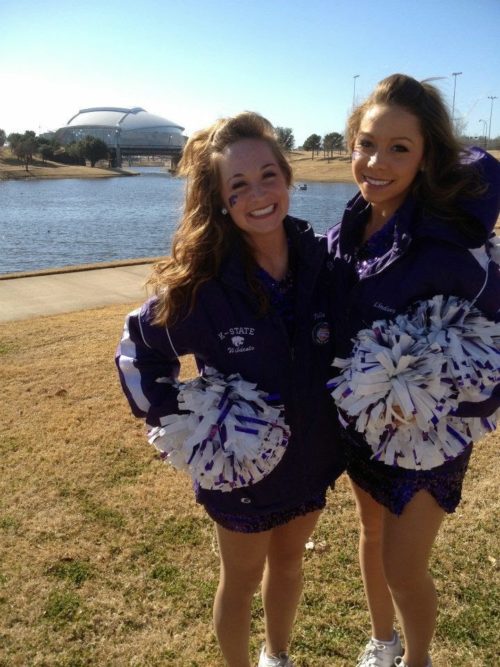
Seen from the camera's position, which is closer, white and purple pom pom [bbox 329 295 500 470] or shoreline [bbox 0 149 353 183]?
white and purple pom pom [bbox 329 295 500 470]

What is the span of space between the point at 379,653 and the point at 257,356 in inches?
50.2

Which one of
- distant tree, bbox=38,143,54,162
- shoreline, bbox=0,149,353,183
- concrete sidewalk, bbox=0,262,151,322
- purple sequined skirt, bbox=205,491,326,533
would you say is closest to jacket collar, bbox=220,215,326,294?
purple sequined skirt, bbox=205,491,326,533

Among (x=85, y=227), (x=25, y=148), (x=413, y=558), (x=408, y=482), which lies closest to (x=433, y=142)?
(x=408, y=482)

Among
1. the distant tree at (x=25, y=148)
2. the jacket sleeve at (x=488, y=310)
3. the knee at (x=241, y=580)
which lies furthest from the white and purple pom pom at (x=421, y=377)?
the distant tree at (x=25, y=148)

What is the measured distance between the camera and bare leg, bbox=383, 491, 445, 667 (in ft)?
5.97

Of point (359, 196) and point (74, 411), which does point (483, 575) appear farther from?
point (74, 411)

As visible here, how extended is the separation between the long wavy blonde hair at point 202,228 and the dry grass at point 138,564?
1.42 meters

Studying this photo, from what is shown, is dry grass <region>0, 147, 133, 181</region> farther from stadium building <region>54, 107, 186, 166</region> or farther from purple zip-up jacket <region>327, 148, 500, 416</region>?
purple zip-up jacket <region>327, 148, 500, 416</region>

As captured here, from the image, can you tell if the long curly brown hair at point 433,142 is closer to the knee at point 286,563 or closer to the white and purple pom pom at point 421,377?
the white and purple pom pom at point 421,377

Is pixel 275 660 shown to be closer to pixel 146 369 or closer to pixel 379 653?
pixel 379 653

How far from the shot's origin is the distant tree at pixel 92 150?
81613 millimetres

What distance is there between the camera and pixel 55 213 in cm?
2970

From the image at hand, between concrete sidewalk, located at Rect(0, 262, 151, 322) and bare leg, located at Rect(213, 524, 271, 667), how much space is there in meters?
4.85

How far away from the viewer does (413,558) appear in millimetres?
1832
